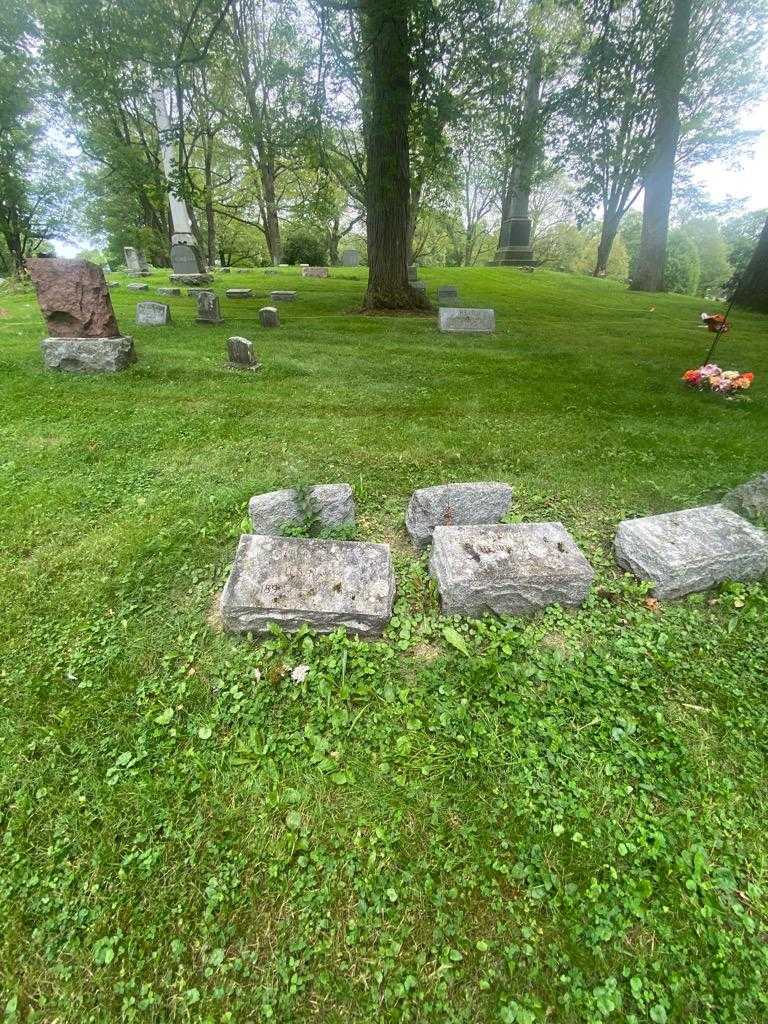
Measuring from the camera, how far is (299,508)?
3.41m

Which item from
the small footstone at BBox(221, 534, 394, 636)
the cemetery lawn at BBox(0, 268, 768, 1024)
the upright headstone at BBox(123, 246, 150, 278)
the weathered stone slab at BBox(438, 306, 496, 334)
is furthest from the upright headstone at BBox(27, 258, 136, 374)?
the upright headstone at BBox(123, 246, 150, 278)

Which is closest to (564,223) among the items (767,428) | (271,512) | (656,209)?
(656,209)

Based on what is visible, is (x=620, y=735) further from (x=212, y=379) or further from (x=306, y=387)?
(x=212, y=379)

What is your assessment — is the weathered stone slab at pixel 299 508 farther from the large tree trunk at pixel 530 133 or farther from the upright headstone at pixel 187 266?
the upright headstone at pixel 187 266

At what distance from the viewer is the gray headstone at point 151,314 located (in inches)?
416

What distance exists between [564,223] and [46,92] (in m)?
40.1

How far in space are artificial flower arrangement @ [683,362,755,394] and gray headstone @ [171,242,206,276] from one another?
65.5ft

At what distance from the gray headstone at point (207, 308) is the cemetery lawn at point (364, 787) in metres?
7.79

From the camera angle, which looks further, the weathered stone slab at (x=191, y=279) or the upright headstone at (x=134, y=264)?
the upright headstone at (x=134, y=264)

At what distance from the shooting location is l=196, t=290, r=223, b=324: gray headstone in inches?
420

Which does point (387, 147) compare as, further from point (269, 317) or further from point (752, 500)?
point (752, 500)

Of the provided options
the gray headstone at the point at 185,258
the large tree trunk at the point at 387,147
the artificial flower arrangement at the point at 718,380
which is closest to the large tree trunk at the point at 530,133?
the large tree trunk at the point at 387,147

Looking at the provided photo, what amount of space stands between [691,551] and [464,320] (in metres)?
8.89

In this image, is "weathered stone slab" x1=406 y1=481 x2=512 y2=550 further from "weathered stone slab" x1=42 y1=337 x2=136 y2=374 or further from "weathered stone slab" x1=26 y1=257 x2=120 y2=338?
"weathered stone slab" x1=26 y1=257 x2=120 y2=338
